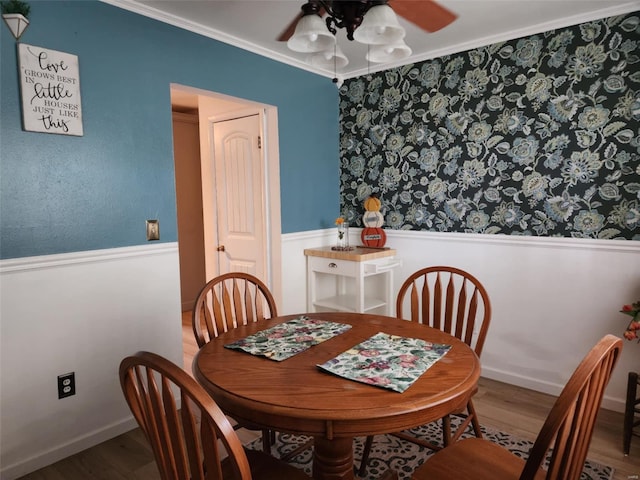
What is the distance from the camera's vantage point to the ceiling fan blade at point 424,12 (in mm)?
1574

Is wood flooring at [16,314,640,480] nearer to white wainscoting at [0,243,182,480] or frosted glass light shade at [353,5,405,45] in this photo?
white wainscoting at [0,243,182,480]

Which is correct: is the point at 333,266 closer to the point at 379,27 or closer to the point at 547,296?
the point at 547,296

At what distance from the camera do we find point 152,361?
98 centimetres

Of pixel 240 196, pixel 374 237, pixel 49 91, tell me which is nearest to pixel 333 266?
pixel 374 237

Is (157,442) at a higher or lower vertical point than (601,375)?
lower

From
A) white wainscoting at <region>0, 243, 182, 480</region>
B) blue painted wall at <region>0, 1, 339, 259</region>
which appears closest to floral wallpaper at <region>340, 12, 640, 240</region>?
blue painted wall at <region>0, 1, 339, 259</region>

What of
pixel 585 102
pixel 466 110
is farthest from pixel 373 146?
pixel 585 102

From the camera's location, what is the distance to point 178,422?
0.94 m

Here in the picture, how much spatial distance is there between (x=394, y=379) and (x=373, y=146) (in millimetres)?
2621

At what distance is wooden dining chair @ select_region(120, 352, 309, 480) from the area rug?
126 cm

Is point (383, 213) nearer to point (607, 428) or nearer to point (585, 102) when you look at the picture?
point (585, 102)

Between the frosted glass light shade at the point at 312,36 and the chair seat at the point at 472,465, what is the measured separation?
1483 mm

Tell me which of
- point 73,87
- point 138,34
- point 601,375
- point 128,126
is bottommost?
point 601,375

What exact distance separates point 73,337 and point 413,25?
234 cm
